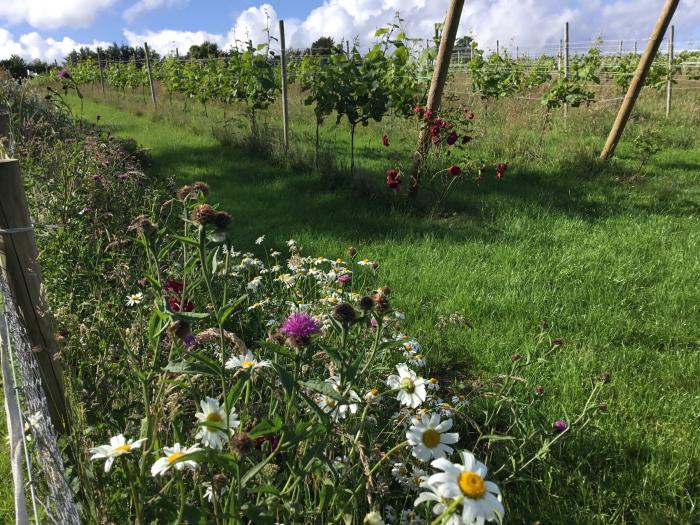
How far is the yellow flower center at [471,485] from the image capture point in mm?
920

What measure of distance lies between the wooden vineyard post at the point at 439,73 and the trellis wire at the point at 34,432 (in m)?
4.03

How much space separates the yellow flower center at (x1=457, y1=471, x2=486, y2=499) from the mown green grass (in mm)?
1050

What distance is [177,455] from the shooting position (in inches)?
45.0

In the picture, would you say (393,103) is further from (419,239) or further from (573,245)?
(573,245)

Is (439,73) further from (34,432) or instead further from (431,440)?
(34,432)

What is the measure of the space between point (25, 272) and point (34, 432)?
58 centimetres

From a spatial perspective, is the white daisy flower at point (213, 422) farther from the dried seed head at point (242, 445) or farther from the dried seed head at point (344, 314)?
the dried seed head at point (344, 314)

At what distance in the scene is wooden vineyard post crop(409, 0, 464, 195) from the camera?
16.0ft

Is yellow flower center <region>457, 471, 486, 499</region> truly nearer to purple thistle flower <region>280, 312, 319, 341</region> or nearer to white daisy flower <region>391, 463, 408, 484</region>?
purple thistle flower <region>280, 312, 319, 341</region>

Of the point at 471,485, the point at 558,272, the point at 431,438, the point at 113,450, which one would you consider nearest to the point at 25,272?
the point at 113,450

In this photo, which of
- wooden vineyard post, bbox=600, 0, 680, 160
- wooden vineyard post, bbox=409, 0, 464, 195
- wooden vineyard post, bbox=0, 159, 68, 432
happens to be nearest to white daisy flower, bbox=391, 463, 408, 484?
wooden vineyard post, bbox=0, 159, 68, 432

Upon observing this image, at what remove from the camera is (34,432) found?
1.56 meters

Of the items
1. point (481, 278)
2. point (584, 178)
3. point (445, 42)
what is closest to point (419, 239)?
point (481, 278)

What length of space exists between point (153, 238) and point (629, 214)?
5003 millimetres
